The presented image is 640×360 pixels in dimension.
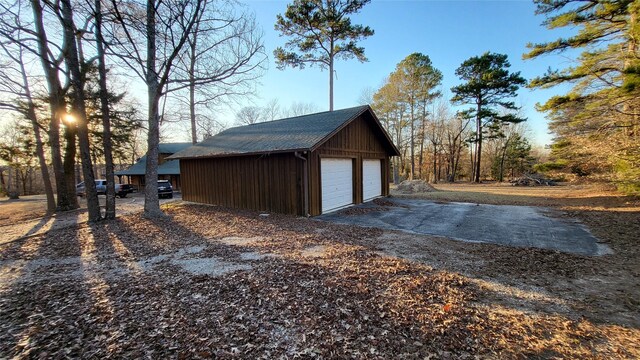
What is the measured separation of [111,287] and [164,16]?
7455 millimetres

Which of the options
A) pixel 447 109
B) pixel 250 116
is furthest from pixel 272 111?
pixel 447 109

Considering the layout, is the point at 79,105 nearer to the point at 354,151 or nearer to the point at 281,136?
the point at 281,136

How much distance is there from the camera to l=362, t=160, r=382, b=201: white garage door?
12504 mm

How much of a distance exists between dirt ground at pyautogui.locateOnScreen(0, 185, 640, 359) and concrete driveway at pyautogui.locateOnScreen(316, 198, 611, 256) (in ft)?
2.05

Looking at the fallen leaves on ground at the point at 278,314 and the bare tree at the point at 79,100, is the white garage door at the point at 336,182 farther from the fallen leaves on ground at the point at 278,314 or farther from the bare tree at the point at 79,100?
the bare tree at the point at 79,100

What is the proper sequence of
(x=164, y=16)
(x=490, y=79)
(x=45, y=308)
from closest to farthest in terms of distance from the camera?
(x=45, y=308)
(x=164, y=16)
(x=490, y=79)

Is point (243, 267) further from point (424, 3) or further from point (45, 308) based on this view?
point (424, 3)

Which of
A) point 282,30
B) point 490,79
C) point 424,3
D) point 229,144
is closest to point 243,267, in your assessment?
point 229,144

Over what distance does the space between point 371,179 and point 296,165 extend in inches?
207

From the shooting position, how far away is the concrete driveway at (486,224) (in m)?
5.97

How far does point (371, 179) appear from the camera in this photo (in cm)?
1318

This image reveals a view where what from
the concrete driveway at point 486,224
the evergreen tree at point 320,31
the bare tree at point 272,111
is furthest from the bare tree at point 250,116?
the concrete driveway at point 486,224

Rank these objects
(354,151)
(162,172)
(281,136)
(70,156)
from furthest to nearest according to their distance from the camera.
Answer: (162,172) < (70,156) < (354,151) < (281,136)

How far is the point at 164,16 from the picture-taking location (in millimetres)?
7492
